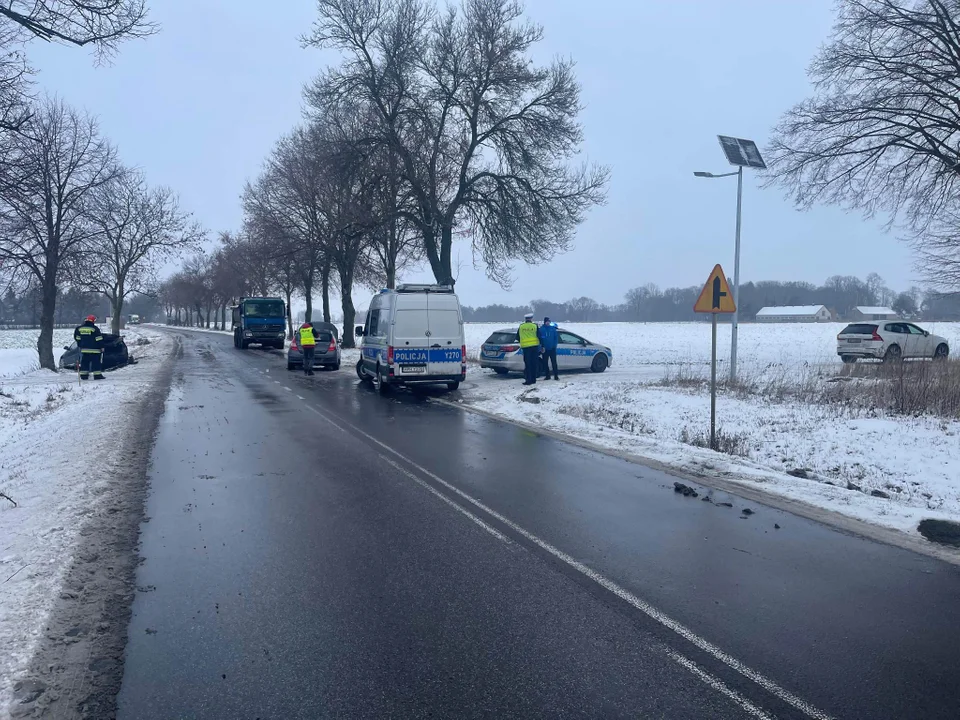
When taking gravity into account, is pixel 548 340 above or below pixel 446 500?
above

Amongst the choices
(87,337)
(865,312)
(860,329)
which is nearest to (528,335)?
(87,337)

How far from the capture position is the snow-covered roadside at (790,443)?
26.9ft

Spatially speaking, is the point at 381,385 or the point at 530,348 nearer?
the point at 381,385

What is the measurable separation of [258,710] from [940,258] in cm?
2400

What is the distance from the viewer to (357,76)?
25641 millimetres

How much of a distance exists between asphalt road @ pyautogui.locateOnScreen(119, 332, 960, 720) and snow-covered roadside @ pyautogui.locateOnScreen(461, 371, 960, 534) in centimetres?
120

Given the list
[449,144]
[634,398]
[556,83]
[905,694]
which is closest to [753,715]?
[905,694]

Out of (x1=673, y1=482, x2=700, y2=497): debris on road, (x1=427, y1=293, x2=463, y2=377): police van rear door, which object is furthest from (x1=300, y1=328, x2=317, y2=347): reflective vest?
(x1=673, y1=482, x2=700, y2=497): debris on road

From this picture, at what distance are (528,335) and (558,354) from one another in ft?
10.5

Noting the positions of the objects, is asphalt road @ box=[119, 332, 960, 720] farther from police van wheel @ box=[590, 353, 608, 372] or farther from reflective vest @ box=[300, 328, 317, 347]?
reflective vest @ box=[300, 328, 317, 347]

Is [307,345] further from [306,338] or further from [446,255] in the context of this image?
[446,255]

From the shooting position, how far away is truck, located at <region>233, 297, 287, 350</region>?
1756 inches

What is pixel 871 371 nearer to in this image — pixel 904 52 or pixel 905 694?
pixel 904 52

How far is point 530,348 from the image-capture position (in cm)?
1988
